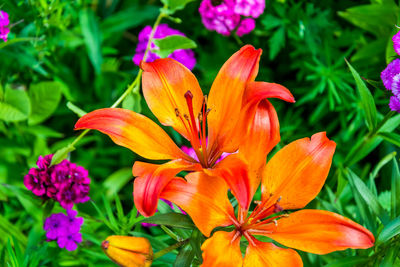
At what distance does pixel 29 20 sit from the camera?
1.24 meters

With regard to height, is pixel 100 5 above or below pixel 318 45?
above

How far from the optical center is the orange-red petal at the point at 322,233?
0.74 meters

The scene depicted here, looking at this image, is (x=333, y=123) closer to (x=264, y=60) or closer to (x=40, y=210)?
(x=264, y=60)

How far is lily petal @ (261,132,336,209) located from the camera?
808mm

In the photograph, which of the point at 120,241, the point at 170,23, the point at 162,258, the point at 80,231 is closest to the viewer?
the point at 120,241

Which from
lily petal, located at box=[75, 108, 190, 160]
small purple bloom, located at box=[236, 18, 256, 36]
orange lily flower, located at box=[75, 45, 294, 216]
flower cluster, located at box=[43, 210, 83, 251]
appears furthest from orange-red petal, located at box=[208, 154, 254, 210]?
small purple bloom, located at box=[236, 18, 256, 36]

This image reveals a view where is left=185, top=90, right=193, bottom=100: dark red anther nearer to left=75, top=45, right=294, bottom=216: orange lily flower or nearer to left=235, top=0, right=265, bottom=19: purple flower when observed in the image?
left=75, top=45, right=294, bottom=216: orange lily flower

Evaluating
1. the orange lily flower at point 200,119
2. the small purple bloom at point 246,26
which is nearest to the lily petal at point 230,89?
the orange lily flower at point 200,119

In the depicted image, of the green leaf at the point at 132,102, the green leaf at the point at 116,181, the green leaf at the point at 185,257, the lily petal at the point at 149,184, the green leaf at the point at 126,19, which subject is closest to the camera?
the lily petal at the point at 149,184

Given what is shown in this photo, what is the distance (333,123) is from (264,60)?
268 mm

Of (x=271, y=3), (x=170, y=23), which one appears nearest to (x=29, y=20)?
(x=170, y=23)

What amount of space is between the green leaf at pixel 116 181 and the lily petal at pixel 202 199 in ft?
1.76

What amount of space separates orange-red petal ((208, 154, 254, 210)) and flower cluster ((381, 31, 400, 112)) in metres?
0.27

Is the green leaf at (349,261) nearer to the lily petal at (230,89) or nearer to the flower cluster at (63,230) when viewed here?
the lily petal at (230,89)
